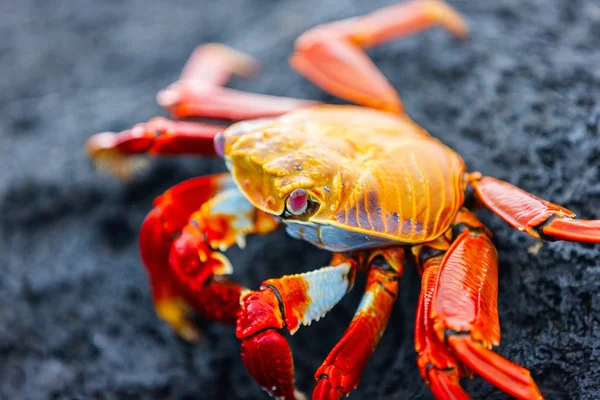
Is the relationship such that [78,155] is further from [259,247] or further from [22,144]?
[259,247]

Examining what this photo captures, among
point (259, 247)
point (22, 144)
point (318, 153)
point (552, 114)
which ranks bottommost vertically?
point (259, 247)

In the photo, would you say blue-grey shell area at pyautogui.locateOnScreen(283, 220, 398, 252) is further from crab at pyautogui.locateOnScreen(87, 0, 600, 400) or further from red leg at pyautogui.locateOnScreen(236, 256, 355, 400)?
red leg at pyautogui.locateOnScreen(236, 256, 355, 400)

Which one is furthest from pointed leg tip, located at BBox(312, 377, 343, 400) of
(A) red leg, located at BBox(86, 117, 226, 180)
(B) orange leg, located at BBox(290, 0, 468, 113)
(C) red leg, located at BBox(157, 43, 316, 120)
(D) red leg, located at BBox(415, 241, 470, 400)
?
(B) orange leg, located at BBox(290, 0, 468, 113)

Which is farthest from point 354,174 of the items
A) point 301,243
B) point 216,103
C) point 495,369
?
point 216,103

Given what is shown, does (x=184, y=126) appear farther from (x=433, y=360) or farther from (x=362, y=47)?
(x=433, y=360)

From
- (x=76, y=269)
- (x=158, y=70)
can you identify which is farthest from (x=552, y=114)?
(x=158, y=70)

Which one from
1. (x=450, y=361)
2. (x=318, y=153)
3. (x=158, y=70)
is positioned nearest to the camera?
(x=450, y=361)

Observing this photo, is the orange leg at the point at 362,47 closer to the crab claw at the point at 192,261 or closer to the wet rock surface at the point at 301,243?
the wet rock surface at the point at 301,243

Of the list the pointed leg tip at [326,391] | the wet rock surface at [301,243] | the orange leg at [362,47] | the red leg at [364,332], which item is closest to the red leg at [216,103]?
the orange leg at [362,47]
